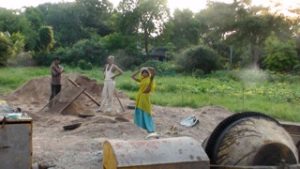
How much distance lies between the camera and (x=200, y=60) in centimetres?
3531

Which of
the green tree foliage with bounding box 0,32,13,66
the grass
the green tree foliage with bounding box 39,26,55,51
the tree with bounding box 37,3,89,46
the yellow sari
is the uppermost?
the tree with bounding box 37,3,89,46

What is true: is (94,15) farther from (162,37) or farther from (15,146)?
(15,146)

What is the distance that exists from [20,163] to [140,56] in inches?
1448

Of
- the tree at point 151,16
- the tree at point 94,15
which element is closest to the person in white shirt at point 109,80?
the tree at point 151,16

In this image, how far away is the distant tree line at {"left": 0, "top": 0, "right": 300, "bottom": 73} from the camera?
119 feet

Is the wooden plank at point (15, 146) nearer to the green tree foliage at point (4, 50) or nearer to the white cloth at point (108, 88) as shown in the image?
the white cloth at point (108, 88)

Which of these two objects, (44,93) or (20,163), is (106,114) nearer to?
(44,93)

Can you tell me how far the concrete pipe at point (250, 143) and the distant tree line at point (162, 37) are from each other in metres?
29.0

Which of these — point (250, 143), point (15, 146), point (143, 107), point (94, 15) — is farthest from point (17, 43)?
point (250, 143)

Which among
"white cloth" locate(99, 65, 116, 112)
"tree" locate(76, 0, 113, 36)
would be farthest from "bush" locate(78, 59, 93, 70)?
"white cloth" locate(99, 65, 116, 112)

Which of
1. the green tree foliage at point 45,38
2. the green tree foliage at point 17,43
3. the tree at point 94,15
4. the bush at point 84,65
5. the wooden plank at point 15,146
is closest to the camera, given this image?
the wooden plank at point 15,146

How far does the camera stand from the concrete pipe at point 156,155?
4.14 m

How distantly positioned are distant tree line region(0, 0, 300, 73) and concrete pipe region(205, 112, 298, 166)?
95.3 ft

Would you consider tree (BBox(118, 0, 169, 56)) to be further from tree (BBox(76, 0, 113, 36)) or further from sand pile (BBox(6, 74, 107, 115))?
sand pile (BBox(6, 74, 107, 115))
